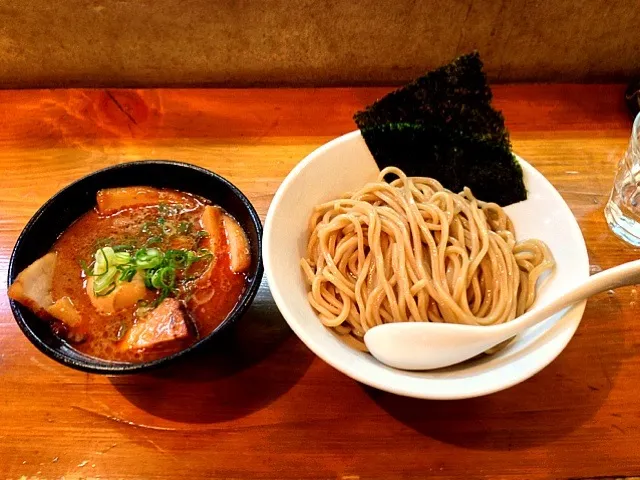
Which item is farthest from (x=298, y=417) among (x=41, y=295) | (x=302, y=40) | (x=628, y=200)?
(x=302, y=40)

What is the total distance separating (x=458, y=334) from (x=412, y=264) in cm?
32

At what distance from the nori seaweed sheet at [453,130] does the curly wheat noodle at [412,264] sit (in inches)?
4.9

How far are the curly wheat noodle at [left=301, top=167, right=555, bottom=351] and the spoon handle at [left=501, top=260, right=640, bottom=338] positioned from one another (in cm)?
15

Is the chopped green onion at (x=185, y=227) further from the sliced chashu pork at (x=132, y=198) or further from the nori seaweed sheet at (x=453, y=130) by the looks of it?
the nori seaweed sheet at (x=453, y=130)

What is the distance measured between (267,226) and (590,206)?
1.31m

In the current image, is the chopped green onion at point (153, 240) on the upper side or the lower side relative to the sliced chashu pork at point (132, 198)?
lower

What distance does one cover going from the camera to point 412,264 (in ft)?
5.38

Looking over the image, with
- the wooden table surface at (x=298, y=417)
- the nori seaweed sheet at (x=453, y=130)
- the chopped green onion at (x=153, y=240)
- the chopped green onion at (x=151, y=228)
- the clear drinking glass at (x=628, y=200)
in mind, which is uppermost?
the nori seaweed sheet at (x=453, y=130)

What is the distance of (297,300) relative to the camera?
5.05ft

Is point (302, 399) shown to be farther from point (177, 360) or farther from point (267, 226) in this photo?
point (267, 226)

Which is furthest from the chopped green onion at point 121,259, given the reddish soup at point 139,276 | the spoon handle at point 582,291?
the spoon handle at point 582,291

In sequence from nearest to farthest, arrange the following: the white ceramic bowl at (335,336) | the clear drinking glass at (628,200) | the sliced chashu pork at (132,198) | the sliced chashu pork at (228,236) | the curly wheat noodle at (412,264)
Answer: the white ceramic bowl at (335,336), the curly wheat noodle at (412,264), the sliced chashu pork at (228,236), the sliced chashu pork at (132,198), the clear drinking glass at (628,200)

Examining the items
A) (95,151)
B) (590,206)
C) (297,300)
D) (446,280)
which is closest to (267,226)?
(297,300)

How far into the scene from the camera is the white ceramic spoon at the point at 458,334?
4.53ft
